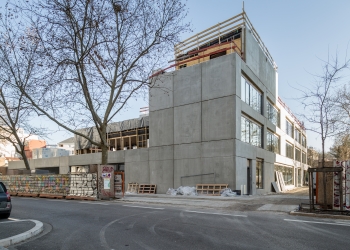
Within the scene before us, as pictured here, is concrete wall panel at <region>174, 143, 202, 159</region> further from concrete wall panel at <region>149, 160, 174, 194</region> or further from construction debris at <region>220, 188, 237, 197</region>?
construction debris at <region>220, 188, 237, 197</region>

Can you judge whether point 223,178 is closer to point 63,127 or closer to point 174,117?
point 174,117

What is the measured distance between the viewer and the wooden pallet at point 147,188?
89.6ft

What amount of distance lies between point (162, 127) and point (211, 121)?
5431 mm

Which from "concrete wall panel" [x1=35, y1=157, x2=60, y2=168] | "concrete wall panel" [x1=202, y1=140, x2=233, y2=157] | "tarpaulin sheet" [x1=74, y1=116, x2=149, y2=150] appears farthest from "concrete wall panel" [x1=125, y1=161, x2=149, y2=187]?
"concrete wall panel" [x1=35, y1=157, x2=60, y2=168]

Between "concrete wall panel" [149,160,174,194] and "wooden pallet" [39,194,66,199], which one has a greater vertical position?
"concrete wall panel" [149,160,174,194]

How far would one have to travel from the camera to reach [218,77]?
78.4ft

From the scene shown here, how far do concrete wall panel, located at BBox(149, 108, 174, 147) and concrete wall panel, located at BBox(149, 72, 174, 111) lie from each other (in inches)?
21.2

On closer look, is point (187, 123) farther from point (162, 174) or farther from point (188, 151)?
point (162, 174)

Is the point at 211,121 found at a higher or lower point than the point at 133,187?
higher

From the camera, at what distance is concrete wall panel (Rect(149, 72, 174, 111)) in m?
27.1

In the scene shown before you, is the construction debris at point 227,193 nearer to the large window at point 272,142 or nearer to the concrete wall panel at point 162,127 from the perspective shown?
the concrete wall panel at point 162,127

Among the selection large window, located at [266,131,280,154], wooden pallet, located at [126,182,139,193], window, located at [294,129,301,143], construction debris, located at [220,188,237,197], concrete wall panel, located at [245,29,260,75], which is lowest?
wooden pallet, located at [126,182,139,193]

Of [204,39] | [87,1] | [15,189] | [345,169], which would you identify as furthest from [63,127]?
[345,169]

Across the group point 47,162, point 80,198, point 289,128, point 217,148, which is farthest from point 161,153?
point 289,128
